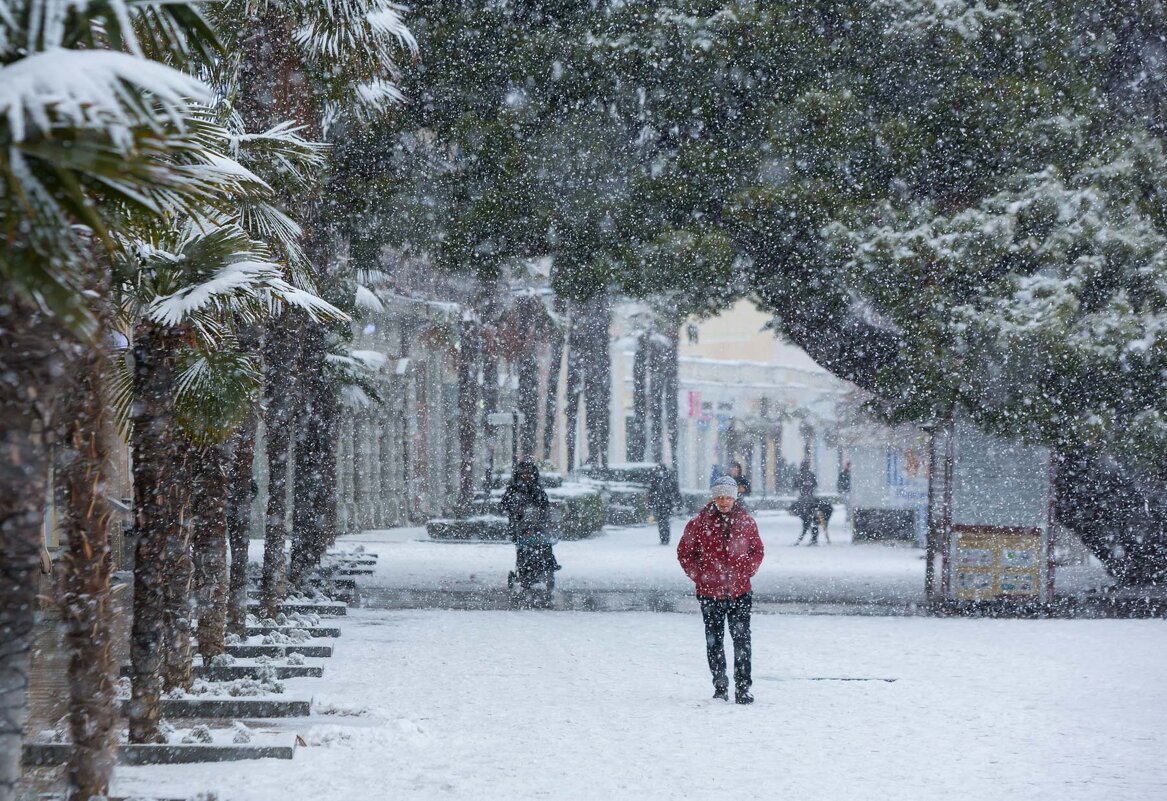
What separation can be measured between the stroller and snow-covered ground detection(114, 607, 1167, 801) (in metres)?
3.60

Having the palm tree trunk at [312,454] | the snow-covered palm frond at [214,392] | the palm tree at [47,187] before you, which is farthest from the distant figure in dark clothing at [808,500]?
the palm tree at [47,187]

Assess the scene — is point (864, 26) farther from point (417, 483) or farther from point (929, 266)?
point (417, 483)

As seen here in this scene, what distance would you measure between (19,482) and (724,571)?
→ 6.55 metres

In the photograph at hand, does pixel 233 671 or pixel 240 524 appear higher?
pixel 240 524

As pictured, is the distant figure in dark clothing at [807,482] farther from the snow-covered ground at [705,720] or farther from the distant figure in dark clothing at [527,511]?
the snow-covered ground at [705,720]

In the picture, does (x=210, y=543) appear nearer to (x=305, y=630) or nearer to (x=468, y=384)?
(x=305, y=630)

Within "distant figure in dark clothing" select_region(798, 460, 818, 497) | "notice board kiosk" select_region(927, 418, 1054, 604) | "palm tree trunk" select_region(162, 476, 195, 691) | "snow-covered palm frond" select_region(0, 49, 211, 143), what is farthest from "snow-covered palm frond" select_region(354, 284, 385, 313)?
"snow-covered palm frond" select_region(0, 49, 211, 143)

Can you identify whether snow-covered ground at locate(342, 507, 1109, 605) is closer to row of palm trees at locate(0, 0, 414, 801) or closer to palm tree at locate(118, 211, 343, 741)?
row of palm trees at locate(0, 0, 414, 801)

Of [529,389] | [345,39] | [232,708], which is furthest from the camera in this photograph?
[529,389]

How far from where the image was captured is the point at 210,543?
10719 millimetres

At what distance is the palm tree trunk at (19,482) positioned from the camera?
466 centimetres

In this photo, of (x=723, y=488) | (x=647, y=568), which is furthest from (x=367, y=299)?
(x=723, y=488)

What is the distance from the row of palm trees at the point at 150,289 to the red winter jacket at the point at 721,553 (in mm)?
3041

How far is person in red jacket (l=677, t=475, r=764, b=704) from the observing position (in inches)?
413
